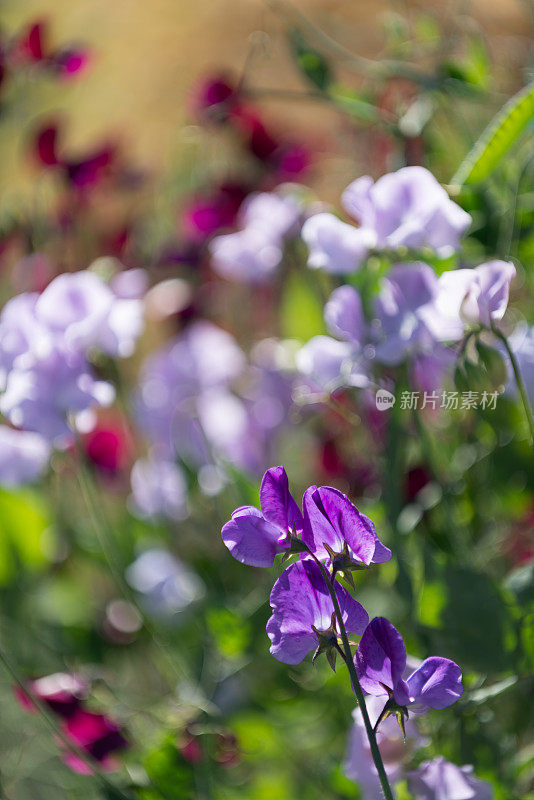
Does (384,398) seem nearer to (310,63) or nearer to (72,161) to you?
(310,63)

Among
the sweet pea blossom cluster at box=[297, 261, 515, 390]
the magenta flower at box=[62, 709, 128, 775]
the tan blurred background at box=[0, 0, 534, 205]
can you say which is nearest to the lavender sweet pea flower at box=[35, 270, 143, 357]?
the sweet pea blossom cluster at box=[297, 261, 515, 390]

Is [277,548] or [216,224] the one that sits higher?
[277,548]

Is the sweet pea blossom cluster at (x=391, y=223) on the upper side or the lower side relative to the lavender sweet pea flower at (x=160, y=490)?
upper

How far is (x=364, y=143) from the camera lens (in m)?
1.17

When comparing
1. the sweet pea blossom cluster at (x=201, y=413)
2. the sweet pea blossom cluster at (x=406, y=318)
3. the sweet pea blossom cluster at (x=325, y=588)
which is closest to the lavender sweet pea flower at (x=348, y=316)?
the sweet pea blossom cluster at (x=406, y=318)

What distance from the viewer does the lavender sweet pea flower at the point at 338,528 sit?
367mm

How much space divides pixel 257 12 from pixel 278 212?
2.13 meters

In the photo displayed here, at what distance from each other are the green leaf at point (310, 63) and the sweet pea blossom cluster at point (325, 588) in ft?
1.31

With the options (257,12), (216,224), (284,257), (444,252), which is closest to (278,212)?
(284,257)

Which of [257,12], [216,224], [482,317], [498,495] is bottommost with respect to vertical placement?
[257,12]

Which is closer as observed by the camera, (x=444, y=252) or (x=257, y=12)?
(x=444, y=252)

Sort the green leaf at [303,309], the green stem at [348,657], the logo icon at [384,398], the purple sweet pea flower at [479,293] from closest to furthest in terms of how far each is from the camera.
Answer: the green stem at [348,657] → the purple sweet pea flower at [479,293] → the logo icon at [384,398] → the green leaf at [303,309]

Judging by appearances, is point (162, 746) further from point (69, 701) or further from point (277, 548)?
point (277, 548)

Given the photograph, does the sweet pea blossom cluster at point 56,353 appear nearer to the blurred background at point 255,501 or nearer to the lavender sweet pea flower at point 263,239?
the blurred background at point 255,501
